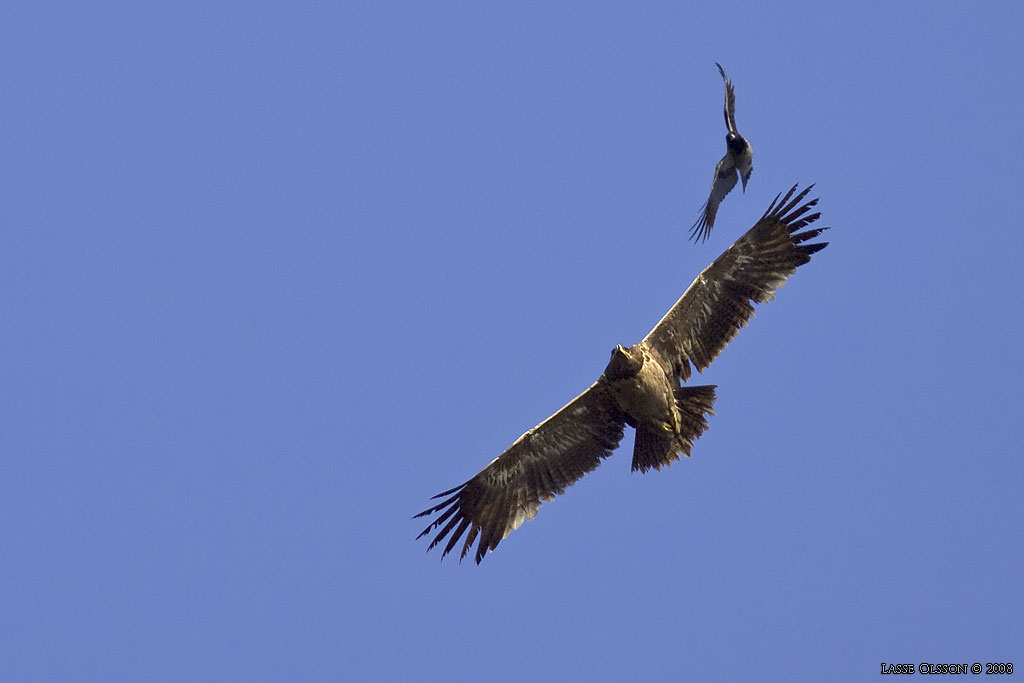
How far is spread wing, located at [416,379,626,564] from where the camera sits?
12336 millimetres

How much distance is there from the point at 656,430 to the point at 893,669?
3386 mm

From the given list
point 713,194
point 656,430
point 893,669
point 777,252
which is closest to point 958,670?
point 893,669

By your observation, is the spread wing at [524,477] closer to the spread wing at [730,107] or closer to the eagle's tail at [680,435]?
the eagle's tail at [680,435]

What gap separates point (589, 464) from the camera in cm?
1243

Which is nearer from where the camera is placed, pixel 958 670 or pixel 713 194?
pixel 958 670

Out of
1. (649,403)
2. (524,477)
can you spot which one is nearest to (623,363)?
(649,403)

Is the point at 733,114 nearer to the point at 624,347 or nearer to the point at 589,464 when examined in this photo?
the point at 624,347

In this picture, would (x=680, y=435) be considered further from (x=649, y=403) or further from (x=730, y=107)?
(x=730, y=107)

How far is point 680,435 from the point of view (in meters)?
11.9

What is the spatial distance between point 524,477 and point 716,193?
11.8 ft

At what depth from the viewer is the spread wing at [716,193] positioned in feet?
40.1

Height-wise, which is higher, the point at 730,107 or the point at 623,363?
the point at 730,107

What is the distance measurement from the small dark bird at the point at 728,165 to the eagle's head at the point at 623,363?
1.55 metres

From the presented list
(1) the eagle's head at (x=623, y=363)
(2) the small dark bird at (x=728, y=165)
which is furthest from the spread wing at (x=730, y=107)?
(1) the eagle's head at (x=623, y=363)
